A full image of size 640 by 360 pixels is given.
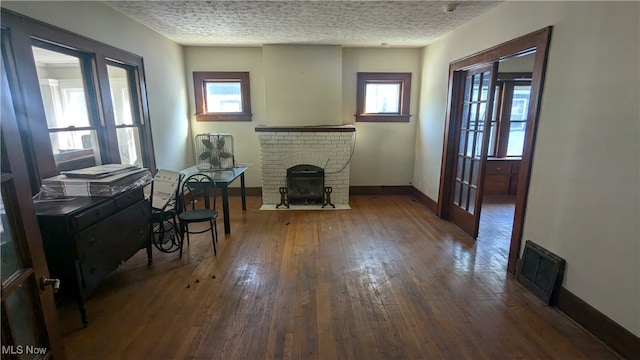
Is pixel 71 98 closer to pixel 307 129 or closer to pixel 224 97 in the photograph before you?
pixel 224 97

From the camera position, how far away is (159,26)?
3.65 metres

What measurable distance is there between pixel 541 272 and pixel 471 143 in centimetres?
178

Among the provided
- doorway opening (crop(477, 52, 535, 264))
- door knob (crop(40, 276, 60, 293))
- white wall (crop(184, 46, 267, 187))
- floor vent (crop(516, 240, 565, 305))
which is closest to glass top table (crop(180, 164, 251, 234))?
white wall (crop(184, 46, 267, 187))

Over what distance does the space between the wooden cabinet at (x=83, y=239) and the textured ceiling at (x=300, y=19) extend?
198cm

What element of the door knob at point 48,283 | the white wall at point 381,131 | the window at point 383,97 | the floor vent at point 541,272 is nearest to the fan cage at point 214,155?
the white wall at point 381,131

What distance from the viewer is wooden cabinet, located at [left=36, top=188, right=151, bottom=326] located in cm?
194

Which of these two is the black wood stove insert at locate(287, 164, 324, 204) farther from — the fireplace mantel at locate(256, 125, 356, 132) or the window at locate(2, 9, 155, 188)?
the window at locate(2, 9, 155, 188)

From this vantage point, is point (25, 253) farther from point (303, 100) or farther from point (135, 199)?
point (303, 100)

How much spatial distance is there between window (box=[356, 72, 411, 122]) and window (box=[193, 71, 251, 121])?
1962mm

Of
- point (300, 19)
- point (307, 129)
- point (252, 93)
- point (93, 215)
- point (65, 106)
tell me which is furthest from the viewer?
point (252, 93)

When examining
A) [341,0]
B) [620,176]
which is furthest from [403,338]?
[341,0]

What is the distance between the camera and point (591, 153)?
6.61ft

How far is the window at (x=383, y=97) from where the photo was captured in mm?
5113

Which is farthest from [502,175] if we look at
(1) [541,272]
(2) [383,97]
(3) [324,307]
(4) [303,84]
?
(3) [324,307]
